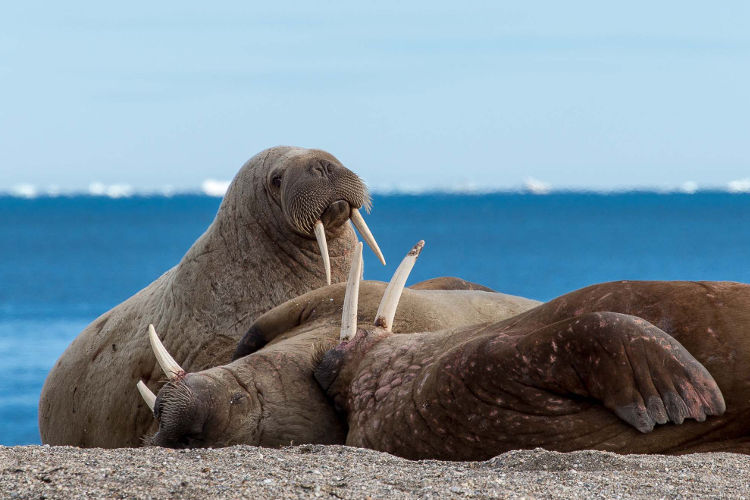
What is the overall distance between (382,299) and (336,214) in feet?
5.93

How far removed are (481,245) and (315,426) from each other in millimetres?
60342

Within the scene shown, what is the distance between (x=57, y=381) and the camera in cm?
770

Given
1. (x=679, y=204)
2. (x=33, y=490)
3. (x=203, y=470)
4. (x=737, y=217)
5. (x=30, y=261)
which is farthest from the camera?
(x=679, y=204)

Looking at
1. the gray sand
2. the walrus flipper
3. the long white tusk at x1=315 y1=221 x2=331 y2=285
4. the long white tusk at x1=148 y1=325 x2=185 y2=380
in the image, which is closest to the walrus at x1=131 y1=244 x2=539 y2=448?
the long white tusk at x1=148 y1=325 x2=185 y2=380

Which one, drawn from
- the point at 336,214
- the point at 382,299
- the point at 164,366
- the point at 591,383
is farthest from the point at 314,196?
the point at 591,383

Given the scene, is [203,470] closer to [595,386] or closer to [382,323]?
[595,386]

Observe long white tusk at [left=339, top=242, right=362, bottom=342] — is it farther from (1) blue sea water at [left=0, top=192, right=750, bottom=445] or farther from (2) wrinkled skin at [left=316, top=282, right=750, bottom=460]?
(1) blue sea water at [left=0, top=192, right=750, bottom=445]

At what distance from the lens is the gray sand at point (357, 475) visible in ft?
11.2

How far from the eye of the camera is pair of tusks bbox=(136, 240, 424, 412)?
5199mm

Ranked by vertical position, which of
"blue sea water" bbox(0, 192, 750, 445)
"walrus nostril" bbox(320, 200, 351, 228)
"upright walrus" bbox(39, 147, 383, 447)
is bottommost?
"blue sea water" bbox(0, 192, 750, 445)

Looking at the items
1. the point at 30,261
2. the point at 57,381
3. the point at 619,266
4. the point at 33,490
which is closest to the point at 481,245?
the point at 619,266

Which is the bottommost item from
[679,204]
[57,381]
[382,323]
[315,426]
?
[679,204]

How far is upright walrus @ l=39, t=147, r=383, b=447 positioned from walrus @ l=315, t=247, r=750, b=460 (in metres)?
2.50

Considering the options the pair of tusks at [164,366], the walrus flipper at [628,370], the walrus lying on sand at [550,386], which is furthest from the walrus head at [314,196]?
the walrus flipper at [628,370]
